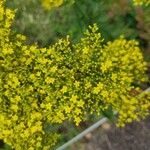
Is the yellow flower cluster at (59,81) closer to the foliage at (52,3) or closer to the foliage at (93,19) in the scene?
the foliage at (93,19)

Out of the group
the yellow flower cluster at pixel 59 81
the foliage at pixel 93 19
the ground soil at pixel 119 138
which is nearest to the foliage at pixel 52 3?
the foliage at pixel 93 19

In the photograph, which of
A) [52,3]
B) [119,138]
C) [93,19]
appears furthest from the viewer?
[119,138]

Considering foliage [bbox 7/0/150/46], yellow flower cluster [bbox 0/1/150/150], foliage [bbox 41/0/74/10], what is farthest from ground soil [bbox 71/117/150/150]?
foliage [bbox 41/0/74/10]

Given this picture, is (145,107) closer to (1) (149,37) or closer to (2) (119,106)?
(2) (119,106)

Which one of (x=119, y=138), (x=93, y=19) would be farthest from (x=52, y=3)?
(x=119, y=138)

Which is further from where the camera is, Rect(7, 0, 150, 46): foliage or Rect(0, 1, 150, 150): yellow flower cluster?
Rect(7, 0, 150, 46): foliage

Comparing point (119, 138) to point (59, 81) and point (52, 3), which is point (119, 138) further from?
point (52, 3)

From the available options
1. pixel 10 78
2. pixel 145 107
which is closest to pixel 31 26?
pixel 10 78

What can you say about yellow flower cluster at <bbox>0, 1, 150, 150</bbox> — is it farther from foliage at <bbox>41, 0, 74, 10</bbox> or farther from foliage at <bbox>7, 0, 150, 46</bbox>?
foliage at <bbox>41, 0, 74, 10</bbox>
